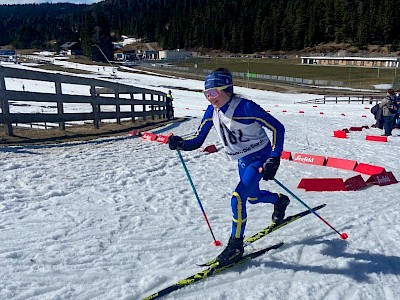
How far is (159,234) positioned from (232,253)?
1.15 meters

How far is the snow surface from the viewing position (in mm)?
3674

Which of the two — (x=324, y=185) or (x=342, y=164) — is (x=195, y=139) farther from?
(x=342, y=164)

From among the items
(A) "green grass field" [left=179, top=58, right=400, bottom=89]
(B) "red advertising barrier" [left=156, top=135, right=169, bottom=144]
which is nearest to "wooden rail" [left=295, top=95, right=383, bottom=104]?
(A) "green grass field" [left=179, top=58, right=400, bottom=89]

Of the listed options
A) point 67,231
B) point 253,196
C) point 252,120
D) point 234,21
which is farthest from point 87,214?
point 234,21

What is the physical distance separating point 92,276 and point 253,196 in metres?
1.97

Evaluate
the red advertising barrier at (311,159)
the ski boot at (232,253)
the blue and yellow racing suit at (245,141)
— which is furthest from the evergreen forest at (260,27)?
the ski boot at (232,253)

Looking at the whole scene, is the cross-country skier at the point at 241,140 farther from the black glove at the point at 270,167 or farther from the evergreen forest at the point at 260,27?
the evergreen forest at the point at 260,27

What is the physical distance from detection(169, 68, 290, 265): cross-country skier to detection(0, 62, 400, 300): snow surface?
0.47 meters

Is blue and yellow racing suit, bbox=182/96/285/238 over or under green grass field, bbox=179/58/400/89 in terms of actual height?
over

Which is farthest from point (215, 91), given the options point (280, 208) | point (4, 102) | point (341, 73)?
point (341, 73)

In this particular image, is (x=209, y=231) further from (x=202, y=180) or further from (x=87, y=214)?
(x=202, y=180)

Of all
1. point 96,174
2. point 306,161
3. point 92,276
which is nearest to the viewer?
point 92,276

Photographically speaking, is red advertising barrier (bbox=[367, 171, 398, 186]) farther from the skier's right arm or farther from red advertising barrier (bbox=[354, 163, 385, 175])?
the skier's right arm

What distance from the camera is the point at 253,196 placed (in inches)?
179
